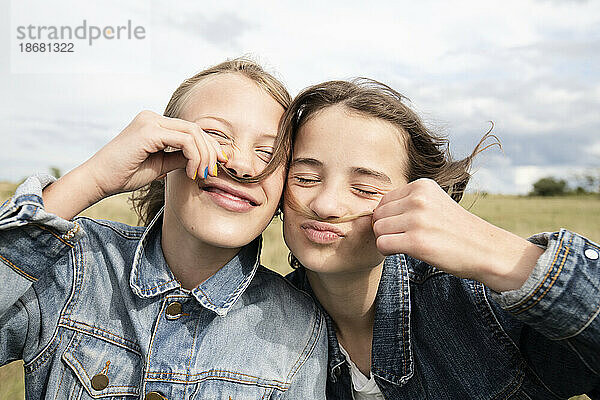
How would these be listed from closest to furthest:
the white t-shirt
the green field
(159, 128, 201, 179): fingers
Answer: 1. (159, 128, 201, 179): fingers
2. the white t-shirt
3. the green field

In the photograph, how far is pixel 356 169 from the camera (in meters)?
2.65

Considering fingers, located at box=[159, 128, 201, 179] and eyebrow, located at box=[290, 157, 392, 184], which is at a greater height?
fingers, located at box=[159, 128, 201, 179]

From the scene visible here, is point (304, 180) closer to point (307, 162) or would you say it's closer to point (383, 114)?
point (307, 162)

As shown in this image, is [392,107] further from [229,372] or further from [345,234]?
[229,372]

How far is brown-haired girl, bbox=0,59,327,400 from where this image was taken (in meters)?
2.41

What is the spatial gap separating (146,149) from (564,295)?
173 cm

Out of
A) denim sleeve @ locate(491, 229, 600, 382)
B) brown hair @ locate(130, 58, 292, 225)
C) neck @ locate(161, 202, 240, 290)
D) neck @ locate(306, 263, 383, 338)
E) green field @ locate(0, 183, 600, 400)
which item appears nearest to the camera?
denim sleeve @ locate(491, 229, 600, 382)

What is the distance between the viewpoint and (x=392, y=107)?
9.65ft

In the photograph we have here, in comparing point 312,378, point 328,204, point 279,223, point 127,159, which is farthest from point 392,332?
point 279,223

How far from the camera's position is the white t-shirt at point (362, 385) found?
3049 mm

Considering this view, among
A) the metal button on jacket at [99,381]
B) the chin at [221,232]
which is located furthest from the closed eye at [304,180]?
the metal button on jacket at [99,381]

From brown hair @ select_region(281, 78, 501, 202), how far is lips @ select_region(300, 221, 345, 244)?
0.39 m

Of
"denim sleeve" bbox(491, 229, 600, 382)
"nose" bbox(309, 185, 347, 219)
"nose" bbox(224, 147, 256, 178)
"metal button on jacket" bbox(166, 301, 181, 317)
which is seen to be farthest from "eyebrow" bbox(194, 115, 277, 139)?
"denim sleeve" bbox(491, 229, 600, 382)

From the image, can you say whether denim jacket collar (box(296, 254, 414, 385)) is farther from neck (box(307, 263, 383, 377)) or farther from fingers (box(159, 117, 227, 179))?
fingers (box(159, 117, 227, 179))
